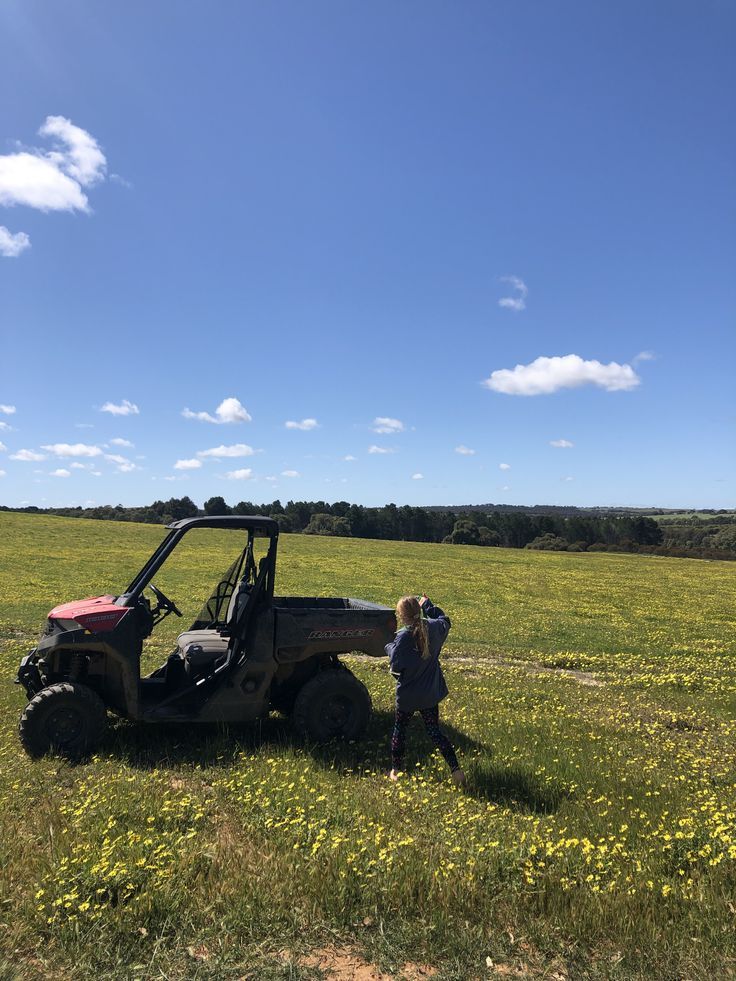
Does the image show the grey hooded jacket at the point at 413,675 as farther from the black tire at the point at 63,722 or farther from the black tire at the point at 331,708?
the black tire at the point at 63,722

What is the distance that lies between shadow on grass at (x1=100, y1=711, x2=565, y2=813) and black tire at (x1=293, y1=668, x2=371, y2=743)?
0.14 meters

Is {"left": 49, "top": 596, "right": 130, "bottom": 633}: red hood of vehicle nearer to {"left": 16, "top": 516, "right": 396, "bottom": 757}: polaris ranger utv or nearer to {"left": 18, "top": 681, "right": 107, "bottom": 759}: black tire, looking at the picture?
{"left": 16, "top": 516, "right": 396, "bottom": 757}: polaris ranger utv

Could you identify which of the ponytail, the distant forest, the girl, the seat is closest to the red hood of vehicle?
the seat

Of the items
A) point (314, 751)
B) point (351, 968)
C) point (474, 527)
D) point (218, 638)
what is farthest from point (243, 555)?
point (474, 527)

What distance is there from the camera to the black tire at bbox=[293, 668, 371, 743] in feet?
24.6

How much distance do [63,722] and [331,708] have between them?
9.87 ft

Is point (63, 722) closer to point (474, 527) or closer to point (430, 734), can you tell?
point (430, 734)

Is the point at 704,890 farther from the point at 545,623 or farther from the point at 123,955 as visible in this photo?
the point at 545,623

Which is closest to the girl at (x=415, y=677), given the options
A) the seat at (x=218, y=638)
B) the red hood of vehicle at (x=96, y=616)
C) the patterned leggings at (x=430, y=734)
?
the patterned leggings at (x=430, y=734)

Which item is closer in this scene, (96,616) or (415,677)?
(415,677)

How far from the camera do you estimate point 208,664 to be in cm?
755

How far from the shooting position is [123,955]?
12.1 feet

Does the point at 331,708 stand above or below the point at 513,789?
above

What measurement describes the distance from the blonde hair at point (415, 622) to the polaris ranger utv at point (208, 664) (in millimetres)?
1458
